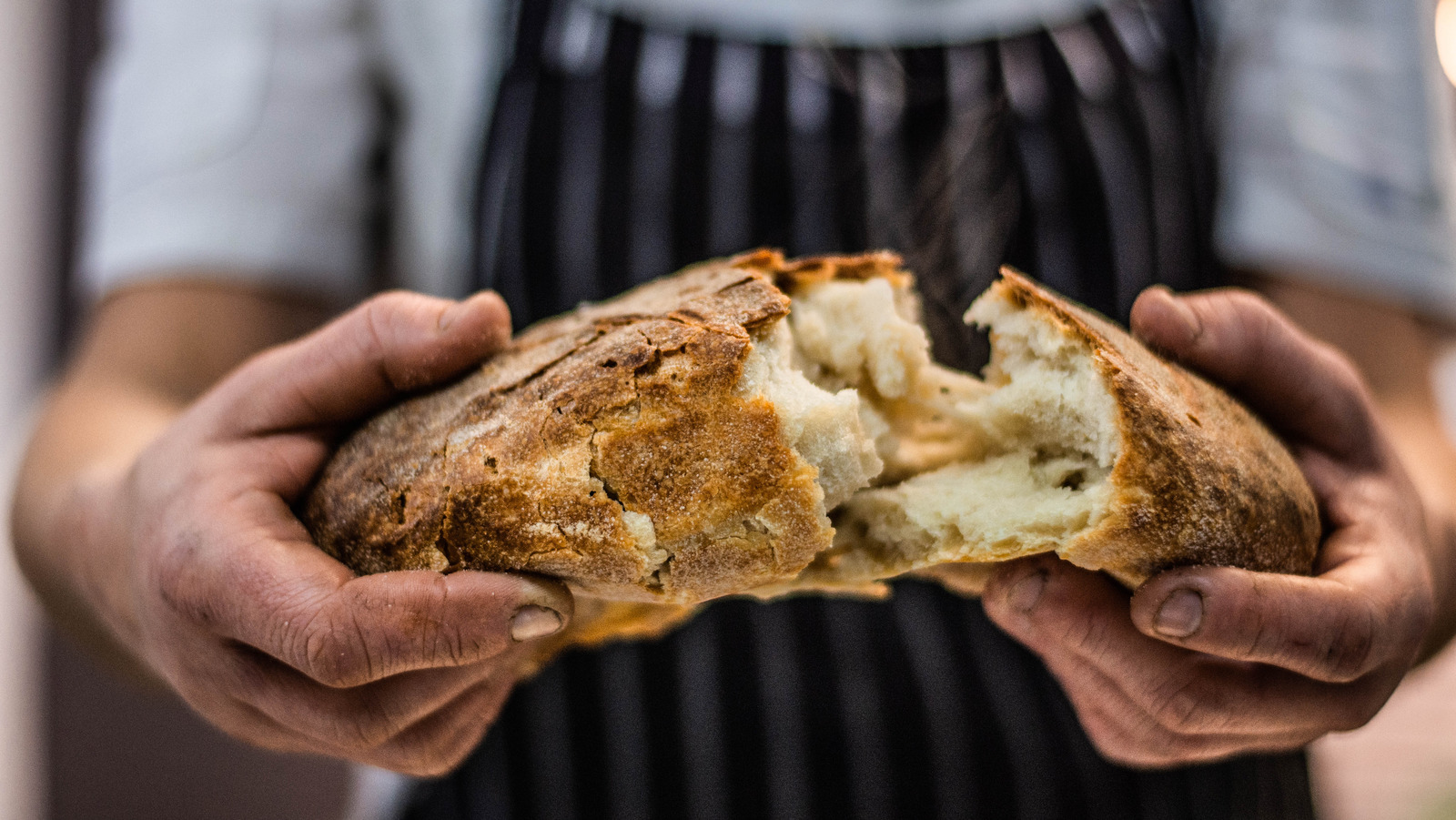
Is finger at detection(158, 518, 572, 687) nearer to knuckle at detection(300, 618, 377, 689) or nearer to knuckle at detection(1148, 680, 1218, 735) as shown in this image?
knuckle at detection(300, 618, 377, 689)

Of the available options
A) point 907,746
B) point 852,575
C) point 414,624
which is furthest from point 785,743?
point 414,624

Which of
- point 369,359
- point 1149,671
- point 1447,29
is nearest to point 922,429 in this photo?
point 1149,671

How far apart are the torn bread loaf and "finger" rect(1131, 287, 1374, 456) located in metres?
0.04

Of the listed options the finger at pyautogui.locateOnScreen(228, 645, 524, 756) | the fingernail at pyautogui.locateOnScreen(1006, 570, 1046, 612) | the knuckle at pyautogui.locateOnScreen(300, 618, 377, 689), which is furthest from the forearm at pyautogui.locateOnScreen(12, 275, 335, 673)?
the fingernail at pyautogui.locateOnScreen(1006, 570, 1046, 612)

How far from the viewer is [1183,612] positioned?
0.72 m

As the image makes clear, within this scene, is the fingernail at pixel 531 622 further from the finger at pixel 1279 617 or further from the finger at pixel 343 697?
the finger at pixel 1279 617

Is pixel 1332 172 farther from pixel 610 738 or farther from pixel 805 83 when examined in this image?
pixel 610 738

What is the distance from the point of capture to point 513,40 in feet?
4.65

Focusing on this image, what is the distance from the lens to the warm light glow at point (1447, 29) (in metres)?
1.47

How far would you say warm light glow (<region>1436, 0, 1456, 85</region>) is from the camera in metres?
1.47

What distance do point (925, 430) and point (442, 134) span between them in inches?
41.5

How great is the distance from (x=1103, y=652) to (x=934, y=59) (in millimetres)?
955

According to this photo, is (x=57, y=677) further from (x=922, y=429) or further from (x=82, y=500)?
(x=922, y=429)

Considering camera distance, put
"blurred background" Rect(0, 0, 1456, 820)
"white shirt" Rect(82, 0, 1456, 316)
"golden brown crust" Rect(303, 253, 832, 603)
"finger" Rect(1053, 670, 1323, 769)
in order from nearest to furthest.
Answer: "golden brown crust" Rect(303, 253, 832, 603), "finger" Rect(1053, 670, 1323, 769), "white shirt" Rect(82, 0, 1456, 316), "blurred background" Rect(0, 0, 1456, 820)
